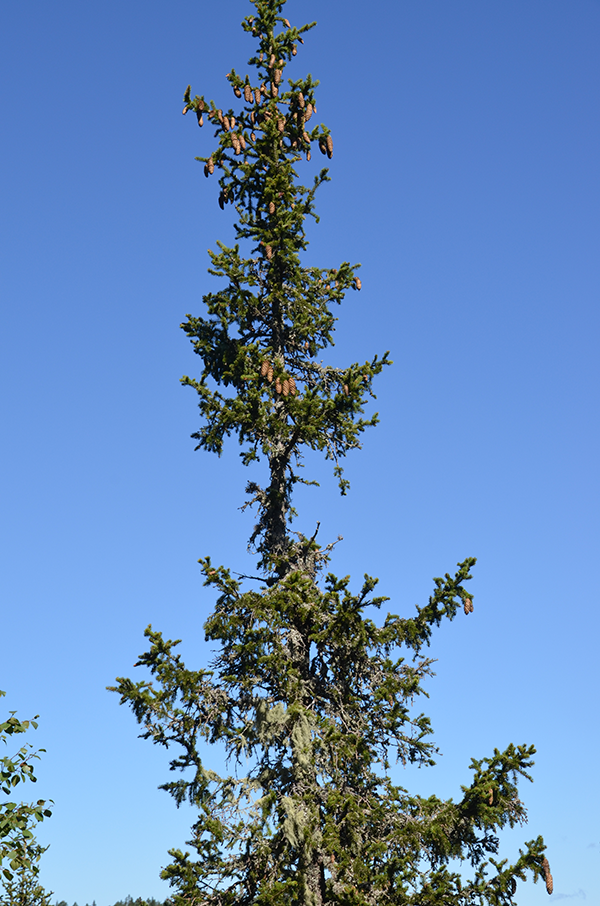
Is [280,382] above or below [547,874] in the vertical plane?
above

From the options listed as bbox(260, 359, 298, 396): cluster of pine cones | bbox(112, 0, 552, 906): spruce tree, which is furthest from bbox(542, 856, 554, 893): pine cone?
bbox(260, 359, 298, 396): cluster of pine cones

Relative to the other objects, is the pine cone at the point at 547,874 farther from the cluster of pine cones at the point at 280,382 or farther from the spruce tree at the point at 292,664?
the cluster of pine cones at the point at 280,382

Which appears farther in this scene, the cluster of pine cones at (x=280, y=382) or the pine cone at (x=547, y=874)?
the cluster of pine cones at (x=280, y=382)

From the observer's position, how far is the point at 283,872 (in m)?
12.7

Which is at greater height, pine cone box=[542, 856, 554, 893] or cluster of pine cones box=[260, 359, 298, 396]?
cluster of pine cones box=[260, 359, 298, 396]

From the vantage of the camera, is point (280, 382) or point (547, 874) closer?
point (547, 874)

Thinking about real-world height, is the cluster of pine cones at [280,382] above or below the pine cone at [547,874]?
above

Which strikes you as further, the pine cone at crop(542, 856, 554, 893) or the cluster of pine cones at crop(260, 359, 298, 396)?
the cluster of pine cones at crop(260, 359, 298, 396)

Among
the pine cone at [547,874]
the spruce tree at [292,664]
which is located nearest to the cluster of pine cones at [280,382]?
the spruce tree at [292,664]

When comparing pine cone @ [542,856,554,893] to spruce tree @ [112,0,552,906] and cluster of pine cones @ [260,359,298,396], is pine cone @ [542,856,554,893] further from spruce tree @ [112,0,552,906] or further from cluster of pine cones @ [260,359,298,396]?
cluster of pine cones @ [260,359,298,396]

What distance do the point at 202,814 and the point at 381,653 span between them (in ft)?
13.3

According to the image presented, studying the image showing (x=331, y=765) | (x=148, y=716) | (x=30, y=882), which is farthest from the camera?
(x=30, y=882)

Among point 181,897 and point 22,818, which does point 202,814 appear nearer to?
point 181,897

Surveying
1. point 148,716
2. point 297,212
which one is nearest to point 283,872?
point 148,716
